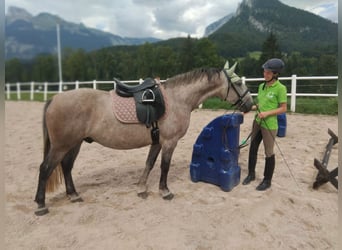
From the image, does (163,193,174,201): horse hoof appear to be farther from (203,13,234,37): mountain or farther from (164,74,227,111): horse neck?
(203,13,234,37): mountain

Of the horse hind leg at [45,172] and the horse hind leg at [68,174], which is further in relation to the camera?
the horse hind leg at [68,174]

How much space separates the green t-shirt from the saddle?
1.29 m

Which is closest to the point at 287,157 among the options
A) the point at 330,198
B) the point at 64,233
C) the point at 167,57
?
the point at 330,198

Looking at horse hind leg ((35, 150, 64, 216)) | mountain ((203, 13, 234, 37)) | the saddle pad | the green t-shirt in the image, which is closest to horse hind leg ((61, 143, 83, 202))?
horse hind leg ((35, 150, 64, 216))

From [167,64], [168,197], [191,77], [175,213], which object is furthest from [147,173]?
[167,64]

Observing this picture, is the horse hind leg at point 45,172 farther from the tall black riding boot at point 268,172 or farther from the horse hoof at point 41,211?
the tall black riding boot at point 268,172

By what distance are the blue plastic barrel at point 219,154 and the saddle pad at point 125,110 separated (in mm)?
1121

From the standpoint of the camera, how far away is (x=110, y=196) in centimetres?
338

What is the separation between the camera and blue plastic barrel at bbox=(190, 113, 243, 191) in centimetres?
342

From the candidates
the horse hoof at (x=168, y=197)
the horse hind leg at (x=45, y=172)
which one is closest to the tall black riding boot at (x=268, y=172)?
the horse hoof at (x=168, y=197)

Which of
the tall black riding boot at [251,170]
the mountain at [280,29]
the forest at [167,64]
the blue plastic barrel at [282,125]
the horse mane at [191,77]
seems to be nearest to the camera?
the horse mane at [191,77]

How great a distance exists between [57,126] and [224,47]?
3079cm

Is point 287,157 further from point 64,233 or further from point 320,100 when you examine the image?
point 320,100

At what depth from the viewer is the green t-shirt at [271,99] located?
10.3 feet
